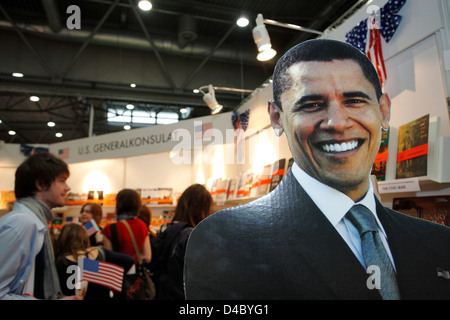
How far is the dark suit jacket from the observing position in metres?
0.84

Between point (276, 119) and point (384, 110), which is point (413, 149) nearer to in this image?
point (384, 110)

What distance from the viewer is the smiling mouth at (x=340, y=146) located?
943 mm

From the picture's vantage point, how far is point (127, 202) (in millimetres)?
2680

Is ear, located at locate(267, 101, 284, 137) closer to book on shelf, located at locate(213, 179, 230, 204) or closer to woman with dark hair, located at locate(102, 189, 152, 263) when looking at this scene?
book on shelf, located at locate(213, 179, 230, 204)

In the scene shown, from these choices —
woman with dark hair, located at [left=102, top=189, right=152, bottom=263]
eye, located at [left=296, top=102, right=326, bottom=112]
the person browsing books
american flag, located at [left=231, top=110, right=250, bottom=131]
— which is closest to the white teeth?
eye, located at [left=296, top=102, right=326, bottom=112]

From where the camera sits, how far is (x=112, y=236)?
8.50ft

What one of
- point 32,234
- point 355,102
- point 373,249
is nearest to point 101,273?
point 32,234

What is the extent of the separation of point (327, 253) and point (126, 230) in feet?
6.67

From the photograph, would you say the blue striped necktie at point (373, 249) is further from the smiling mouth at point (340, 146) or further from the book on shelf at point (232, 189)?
the book on shelf at point (232, 189)

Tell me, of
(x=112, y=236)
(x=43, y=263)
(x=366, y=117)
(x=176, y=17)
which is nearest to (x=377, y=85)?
(x=366, y=117)

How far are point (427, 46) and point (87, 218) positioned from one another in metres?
3.40

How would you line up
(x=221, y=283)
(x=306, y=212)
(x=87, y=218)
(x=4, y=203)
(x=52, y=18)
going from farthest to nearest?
(x=4, y=203)
(x=52, y=18)
(x=87, y=218)
(x=306, y=212)
(x=221, y=283)

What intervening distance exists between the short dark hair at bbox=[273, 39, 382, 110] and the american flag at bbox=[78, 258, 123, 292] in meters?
0.93

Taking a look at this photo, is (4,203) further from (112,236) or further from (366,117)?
(366,117)
